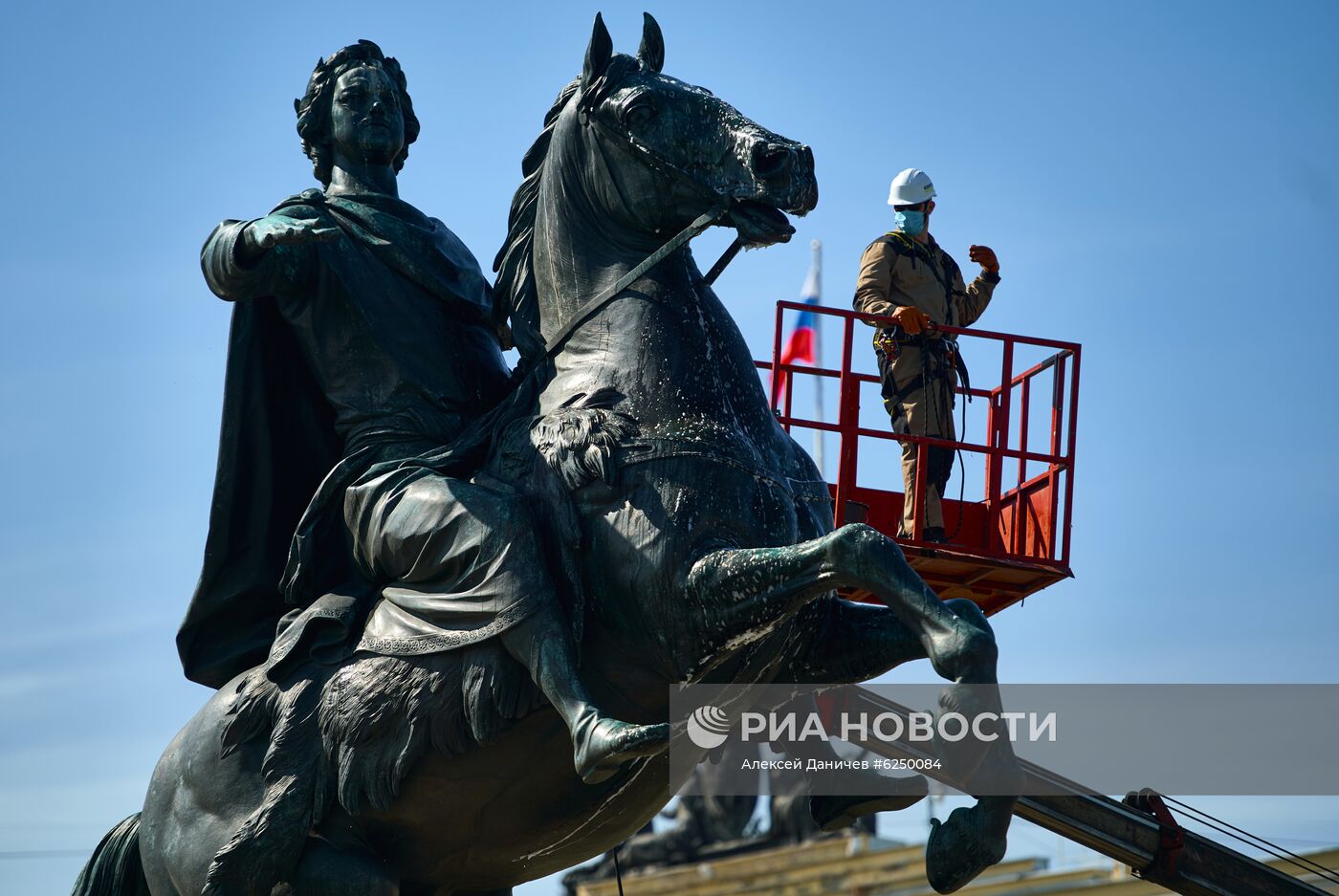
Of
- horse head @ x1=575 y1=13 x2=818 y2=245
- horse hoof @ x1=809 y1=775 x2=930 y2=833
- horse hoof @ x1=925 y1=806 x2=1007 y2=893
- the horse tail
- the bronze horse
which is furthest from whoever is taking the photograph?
the horse tail

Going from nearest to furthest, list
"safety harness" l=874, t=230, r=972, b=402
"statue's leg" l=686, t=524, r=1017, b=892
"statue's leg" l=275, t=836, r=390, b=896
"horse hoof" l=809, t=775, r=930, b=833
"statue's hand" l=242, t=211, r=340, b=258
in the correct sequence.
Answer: "statue's leg" l=686, t=524, r=1017, b=892, "statue's leg" l=275, t=836, r=390, b=896, "horse hoof" l=809, t=775, r=930, b=833, "statue's hand" l=242, t=211, r=340, b=258, "safety harness" l=874, t=230, r=972, b=402

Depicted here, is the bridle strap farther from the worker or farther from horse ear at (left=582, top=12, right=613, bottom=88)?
the worker

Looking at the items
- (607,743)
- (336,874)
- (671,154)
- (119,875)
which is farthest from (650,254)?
(119,875)

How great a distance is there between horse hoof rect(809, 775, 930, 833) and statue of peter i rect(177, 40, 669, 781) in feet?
4.59

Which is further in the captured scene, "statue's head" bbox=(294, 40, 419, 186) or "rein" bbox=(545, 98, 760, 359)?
"statue's head" bbox=(294, 40, 419, 186)

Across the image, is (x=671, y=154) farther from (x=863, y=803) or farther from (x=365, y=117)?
(x=863, y=803)

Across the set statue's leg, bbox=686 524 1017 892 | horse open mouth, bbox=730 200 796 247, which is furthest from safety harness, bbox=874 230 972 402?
statue's leg, bbox=686 524 1017 892

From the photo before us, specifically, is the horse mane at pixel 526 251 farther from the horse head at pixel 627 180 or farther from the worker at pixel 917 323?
the worker at pixel 917 323

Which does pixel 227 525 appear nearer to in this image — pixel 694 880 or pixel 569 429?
pixel 569 429

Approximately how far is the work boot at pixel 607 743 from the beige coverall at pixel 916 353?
6089mm

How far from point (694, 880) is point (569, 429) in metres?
33.8

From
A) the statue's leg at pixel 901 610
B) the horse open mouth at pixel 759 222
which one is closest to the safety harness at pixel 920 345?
the horse open mouth at pixel 759 222

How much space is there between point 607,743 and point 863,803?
1493 millimetres

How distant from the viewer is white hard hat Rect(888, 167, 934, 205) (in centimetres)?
1591
